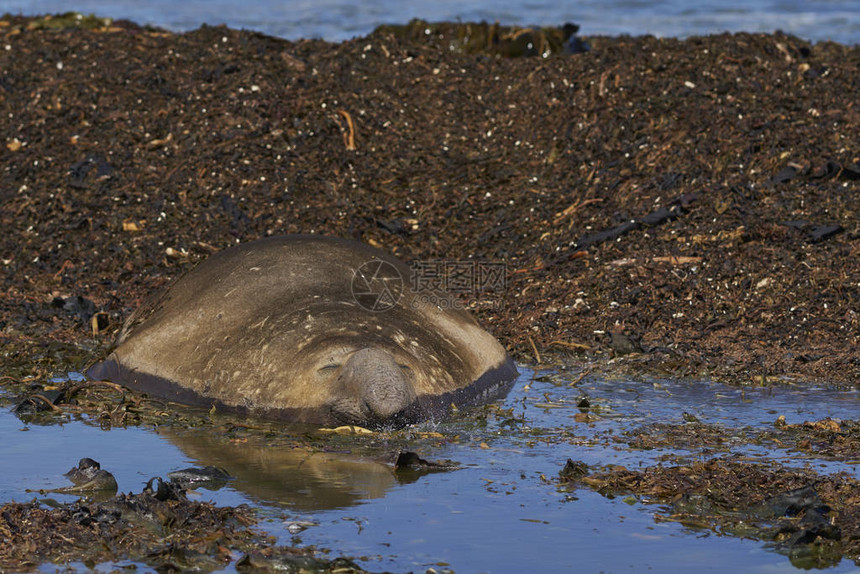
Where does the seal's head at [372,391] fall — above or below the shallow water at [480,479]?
above

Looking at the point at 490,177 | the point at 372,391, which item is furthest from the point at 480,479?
the point at 490,177

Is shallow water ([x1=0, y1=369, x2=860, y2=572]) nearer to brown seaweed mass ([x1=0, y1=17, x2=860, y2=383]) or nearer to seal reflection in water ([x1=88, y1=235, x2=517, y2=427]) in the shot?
seal reflection in water ([x1=88, y1=235, x2=517, y2=427])

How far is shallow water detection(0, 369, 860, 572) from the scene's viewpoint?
4.95 meters

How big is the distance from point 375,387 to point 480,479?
3.47ft

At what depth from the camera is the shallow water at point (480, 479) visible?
4.95 m

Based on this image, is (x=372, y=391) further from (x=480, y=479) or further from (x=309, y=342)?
(x=480, y=479)

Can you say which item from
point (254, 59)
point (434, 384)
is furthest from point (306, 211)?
point (434, 384)

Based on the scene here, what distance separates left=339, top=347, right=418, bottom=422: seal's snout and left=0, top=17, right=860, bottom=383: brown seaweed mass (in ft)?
7.68

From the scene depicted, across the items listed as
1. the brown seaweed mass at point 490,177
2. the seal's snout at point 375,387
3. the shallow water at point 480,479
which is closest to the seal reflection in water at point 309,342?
the seal's snout at point 375,387

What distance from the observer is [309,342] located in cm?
745

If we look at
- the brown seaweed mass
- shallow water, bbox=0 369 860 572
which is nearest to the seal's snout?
shallow water, bbox=0 369 860 572

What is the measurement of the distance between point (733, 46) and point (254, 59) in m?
5.43

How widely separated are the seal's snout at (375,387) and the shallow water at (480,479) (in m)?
0.19

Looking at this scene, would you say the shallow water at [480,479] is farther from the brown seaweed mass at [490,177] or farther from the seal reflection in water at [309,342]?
the brown seaweed mass at [490,177]
